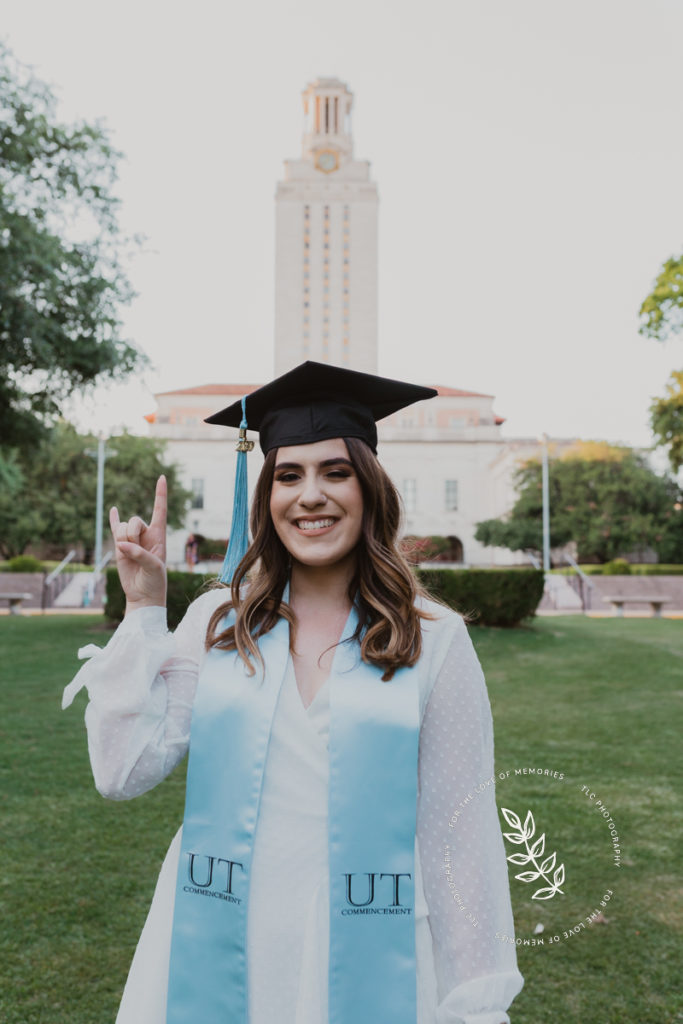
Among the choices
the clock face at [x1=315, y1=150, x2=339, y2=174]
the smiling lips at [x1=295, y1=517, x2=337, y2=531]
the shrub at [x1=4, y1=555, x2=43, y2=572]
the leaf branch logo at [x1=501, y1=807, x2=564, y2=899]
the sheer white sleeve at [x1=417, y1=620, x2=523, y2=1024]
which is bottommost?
the leaf branch logo at [x1=501, y1=807, x2=564, y2=899]

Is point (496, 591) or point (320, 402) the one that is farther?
point (496, 591)

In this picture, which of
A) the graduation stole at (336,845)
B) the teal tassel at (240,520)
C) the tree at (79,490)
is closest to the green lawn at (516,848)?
the graduation stole at (336,845)

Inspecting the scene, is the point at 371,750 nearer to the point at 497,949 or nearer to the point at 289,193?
the point at 497,949

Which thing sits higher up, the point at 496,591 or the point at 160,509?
the point at 160,509

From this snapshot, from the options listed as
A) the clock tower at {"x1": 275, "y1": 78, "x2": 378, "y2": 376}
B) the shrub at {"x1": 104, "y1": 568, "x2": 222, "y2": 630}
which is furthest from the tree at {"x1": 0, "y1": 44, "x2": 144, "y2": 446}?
the clock tower at {"x1": 275, "y1": 78, "x2": 378, "y2": 376}

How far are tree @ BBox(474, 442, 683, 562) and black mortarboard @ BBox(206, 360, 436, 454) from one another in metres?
38.8

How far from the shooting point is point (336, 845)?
1.59 meters

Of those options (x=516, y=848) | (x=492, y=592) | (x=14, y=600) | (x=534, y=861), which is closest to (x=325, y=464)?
(x=534, y=861)

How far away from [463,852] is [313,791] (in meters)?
0.33

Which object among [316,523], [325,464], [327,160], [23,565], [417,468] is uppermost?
[327,160]

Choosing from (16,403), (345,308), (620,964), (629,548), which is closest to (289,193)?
(345,308)

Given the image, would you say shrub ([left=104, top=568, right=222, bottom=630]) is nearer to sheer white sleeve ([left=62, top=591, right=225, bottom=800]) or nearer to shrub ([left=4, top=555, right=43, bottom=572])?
sheer white sleeve ([left=62, top=591, right=225, bottom=800])

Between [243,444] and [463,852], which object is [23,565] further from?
[463,852]

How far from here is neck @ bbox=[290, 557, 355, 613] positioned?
192 centimetres
